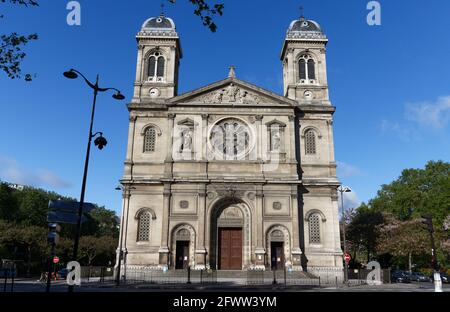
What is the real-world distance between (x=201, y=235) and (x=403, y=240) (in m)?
24.6

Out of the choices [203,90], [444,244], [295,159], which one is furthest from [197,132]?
[444,244]

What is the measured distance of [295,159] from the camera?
3631cm

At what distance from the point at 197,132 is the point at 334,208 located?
1431 centimetres

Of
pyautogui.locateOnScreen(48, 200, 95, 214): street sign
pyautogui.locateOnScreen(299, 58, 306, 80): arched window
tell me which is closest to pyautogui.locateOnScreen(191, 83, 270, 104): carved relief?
pyautogui.locateOnScreen(299, 58, 306, 80): arched window

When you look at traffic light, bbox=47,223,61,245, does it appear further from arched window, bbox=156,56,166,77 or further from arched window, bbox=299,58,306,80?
arched window, bbox=299,58,306,80

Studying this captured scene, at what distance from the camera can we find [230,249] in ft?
114

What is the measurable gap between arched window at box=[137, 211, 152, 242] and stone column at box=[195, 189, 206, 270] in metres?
4.61

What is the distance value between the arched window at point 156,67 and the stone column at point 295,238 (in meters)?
18.0

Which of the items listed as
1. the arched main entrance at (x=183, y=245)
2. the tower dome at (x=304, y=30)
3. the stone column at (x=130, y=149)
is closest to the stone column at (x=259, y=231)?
the arched main entrance at (x=183, y=245)

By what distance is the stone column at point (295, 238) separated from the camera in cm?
3319

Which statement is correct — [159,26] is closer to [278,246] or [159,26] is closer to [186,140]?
[186,140]

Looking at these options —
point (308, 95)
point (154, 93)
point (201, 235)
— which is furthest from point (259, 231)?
point (154, 93)

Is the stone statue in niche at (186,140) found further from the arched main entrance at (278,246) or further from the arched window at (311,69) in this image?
the arched window at (311,69)
